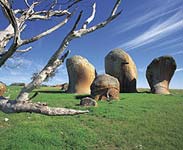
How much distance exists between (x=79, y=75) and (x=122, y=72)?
208 inches

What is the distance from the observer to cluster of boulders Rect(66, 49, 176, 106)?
30500 millimetres

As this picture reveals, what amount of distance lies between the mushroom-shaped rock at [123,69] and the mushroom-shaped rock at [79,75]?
3.15 m

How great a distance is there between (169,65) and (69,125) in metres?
22.1

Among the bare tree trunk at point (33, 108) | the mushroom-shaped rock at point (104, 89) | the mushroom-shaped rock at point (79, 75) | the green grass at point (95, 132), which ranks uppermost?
the mushroom-shaped rock at point (79, 75)

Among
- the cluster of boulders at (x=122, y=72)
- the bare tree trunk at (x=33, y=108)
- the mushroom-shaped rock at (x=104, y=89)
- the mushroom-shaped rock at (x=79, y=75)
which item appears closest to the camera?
the bare tree trunk at (x=33, y=108)

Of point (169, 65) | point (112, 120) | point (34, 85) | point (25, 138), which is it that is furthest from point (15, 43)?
point (169, 65)

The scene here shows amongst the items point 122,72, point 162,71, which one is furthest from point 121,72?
point 162,71

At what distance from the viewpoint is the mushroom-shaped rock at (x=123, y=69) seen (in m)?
32.4

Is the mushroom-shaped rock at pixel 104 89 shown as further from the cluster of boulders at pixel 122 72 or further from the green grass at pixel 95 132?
the green grass at pixel 95 132

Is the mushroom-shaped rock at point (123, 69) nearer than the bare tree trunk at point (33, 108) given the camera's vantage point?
No

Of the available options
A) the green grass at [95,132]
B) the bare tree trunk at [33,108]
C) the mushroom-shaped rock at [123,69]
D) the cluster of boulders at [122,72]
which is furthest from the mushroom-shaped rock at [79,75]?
the bare tree trunk at [33,108]

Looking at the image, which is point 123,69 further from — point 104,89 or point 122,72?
point 104,89

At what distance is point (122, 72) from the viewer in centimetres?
3259

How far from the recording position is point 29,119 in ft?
46.8
